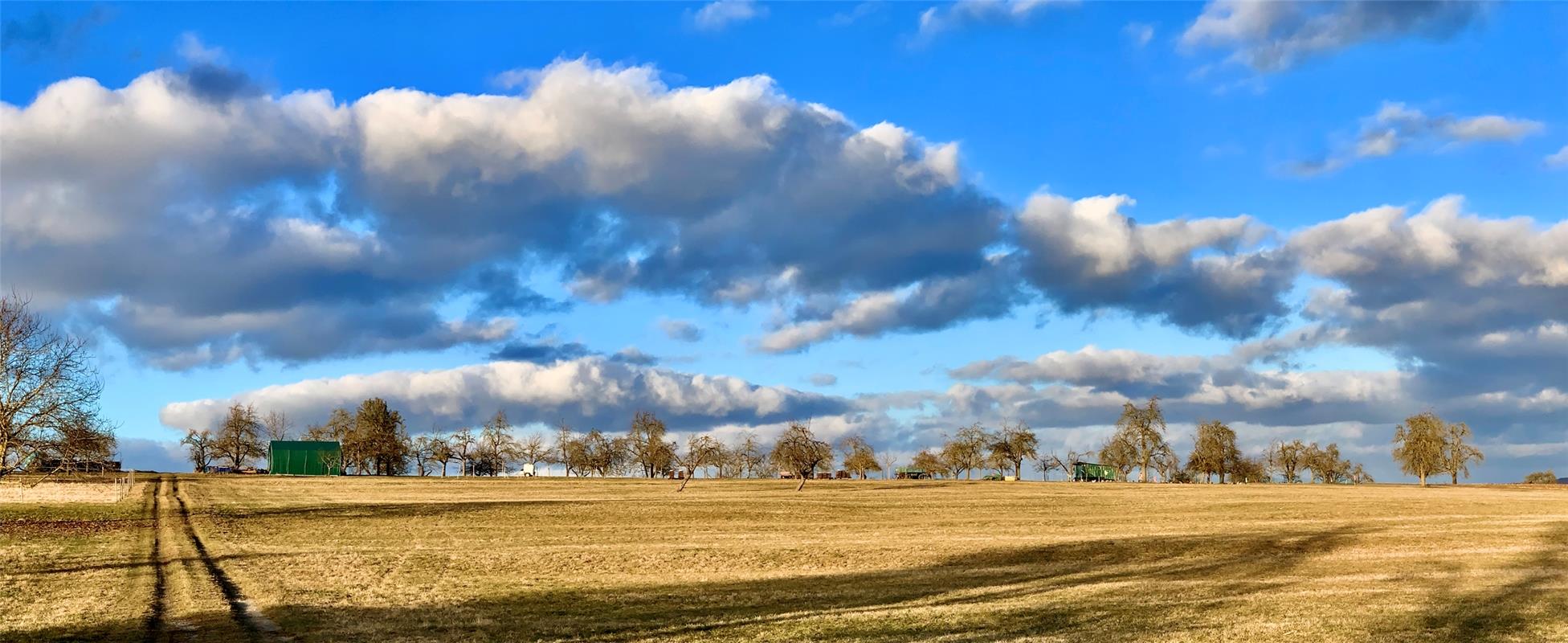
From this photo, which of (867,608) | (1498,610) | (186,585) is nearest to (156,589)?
(186,585)

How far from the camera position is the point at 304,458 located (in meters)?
159

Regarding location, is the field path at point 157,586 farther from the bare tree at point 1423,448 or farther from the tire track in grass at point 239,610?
the bare tree at point 1423,448

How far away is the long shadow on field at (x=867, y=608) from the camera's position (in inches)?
907

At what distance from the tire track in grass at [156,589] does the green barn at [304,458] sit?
346 ft

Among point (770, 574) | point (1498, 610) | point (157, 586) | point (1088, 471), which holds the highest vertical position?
point (157, 586)

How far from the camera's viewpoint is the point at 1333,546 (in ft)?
148

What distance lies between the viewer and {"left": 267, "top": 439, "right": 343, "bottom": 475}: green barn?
156875 mm

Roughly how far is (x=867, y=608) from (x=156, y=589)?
19.2 meters

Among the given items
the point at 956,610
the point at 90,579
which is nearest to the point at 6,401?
the point at 90,579

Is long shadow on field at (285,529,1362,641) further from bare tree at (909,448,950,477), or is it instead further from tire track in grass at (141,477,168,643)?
bare tree at (909,448,950,477)

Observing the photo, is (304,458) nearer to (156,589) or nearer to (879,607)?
(156,589)

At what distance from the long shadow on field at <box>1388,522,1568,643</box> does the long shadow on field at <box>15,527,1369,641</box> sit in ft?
14.2

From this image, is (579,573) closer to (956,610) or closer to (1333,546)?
(956,610)

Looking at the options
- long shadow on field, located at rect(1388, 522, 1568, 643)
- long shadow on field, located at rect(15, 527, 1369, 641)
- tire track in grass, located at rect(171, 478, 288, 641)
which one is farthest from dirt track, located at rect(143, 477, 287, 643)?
long shadow on field, located at rect(1388, 522, 1568, 643)
